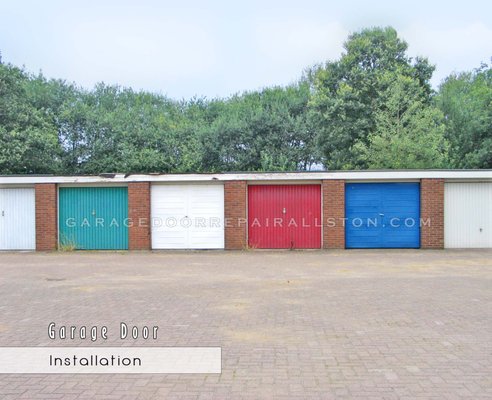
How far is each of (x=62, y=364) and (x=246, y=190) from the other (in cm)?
1330

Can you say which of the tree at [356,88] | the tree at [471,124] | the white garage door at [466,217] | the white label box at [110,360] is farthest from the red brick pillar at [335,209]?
the tree at [471,124]

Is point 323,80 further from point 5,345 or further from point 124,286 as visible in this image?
point 5,345

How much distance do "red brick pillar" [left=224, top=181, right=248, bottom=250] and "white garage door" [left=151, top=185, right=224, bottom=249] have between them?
298mm

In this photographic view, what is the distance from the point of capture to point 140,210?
1839 centimetres

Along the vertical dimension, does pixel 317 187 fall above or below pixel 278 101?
below

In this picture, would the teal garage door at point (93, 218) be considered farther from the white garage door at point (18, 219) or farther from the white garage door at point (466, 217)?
the white garage door at point (466, 217)

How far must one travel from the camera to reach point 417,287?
10.0m

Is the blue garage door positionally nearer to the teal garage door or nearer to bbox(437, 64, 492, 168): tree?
the teal garage door

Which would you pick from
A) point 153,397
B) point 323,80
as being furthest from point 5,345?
point 323,80

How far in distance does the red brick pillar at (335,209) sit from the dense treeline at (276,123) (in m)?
7.52

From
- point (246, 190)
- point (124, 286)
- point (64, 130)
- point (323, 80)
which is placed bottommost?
point (124, 286)

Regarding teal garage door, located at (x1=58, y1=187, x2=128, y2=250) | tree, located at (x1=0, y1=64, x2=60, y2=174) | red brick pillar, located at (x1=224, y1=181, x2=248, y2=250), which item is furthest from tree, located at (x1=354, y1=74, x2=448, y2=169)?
tree, located at (x1=0, y1=64, x2=60, y2=174)

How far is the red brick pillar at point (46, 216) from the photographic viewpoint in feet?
60.7

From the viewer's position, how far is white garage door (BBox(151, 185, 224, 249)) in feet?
60.6
